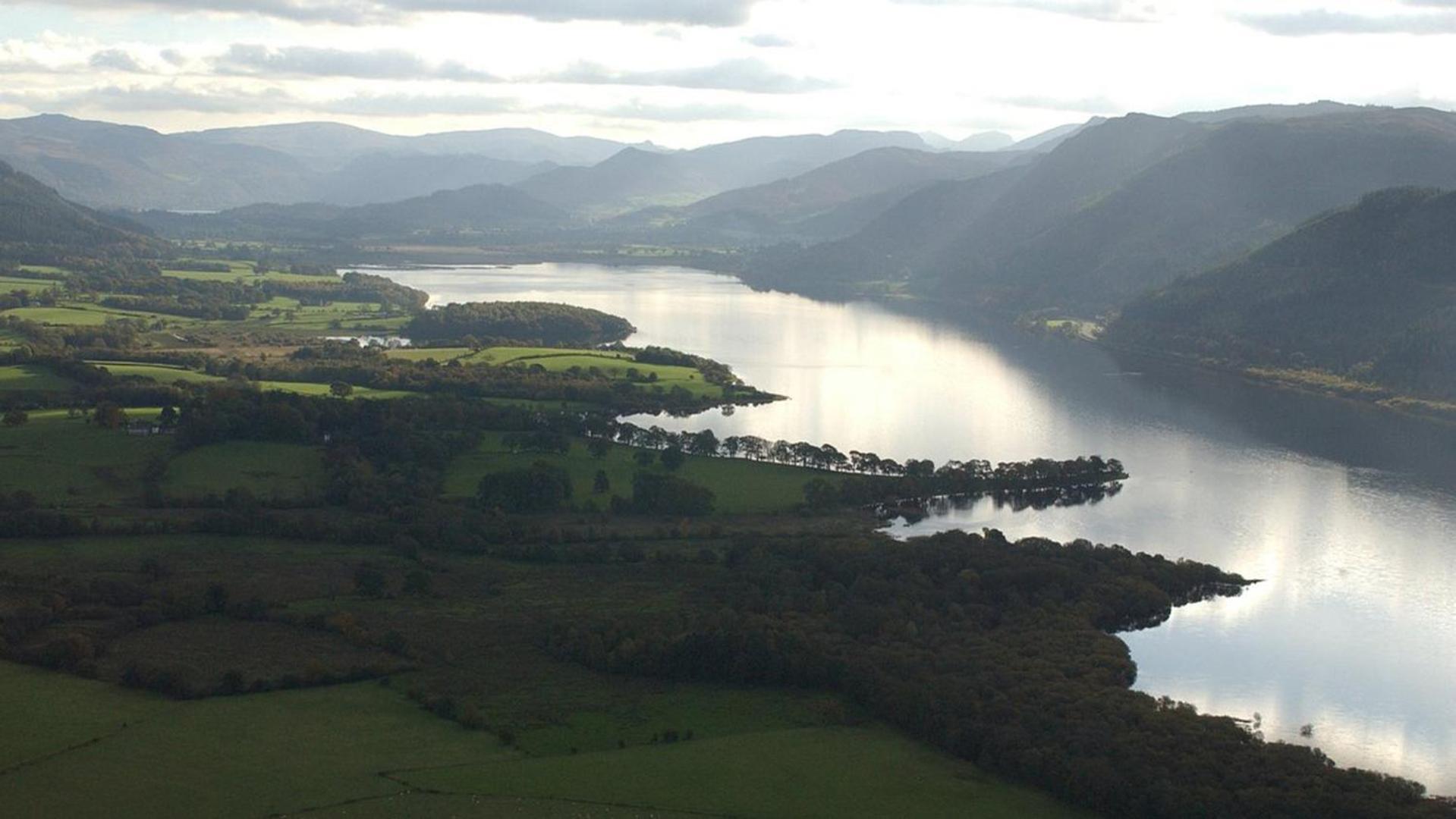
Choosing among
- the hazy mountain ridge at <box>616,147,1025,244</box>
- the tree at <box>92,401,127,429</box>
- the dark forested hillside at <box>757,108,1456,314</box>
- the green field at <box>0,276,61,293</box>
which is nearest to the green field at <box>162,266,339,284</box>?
the green field at <box>0,276,61,293</box>

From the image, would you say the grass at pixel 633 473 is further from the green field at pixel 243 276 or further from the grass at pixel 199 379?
the green field at pixel 243 276

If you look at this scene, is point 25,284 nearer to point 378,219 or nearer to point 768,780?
point 768,780

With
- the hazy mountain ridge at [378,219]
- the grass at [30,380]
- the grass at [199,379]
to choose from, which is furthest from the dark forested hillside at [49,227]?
the grass at [30,380]

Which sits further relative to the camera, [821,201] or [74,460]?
[821,201]

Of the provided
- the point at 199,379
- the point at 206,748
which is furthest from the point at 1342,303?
the point at 206,748

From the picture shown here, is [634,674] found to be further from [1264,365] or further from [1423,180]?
[1423,180]

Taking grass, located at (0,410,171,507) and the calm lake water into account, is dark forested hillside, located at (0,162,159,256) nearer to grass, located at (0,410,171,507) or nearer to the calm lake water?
the calm lake water

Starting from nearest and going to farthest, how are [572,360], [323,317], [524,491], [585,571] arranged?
[585,571], [524,491], [572,360], [323,317]
